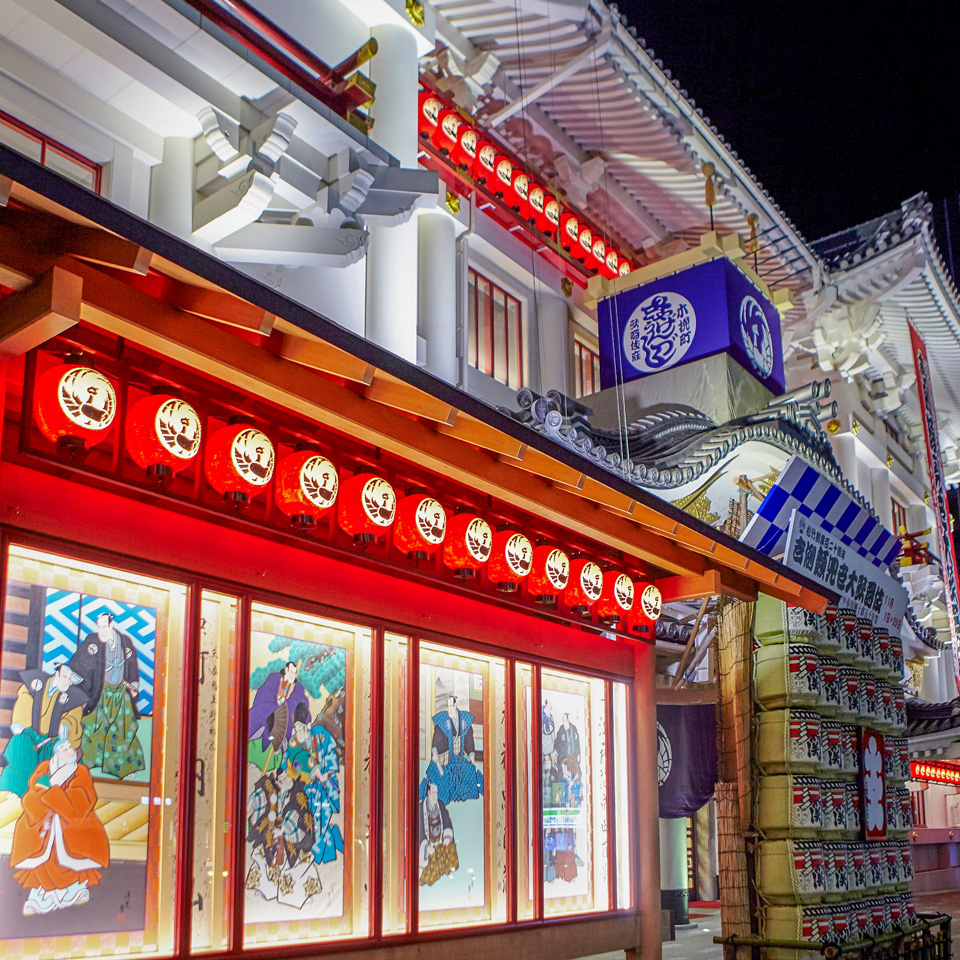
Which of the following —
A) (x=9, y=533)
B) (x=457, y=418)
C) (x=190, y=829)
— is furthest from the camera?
(x=457, y=418)

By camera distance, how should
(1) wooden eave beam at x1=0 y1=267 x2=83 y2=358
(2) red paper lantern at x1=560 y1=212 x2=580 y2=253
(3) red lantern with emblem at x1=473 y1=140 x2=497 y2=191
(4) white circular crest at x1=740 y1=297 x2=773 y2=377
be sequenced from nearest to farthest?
(1) wooden eave beam at x1=0 y1=267 x2=83 y2=358 → (3) red lantern with emblem at x1=473 y1=140 x2=497 y2=191 → (4) white circular crest at x1=740 y1=297 x2=773 y2=377 → (2) red paper lantern at x1=560 y1=212 x2=580 y2=253

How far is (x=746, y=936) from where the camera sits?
37.4 feet

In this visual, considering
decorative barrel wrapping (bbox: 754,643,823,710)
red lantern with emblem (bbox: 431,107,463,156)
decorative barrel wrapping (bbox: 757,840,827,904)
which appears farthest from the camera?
red lantern with emblem (bbox: 431,107,463,156)

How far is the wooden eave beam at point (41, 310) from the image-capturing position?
5.07m

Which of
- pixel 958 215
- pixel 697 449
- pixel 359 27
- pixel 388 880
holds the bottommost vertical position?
pixel 388 880

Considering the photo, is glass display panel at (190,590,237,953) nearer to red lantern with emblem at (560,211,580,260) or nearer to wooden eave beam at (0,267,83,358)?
wooden eave beam at (0,267,83,358)

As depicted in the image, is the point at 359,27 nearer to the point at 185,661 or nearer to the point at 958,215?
the point at 185,661

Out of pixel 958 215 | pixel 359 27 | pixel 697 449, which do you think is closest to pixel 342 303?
pixel 359 27

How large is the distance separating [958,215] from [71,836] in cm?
3197

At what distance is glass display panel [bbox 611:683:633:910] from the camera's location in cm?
1092

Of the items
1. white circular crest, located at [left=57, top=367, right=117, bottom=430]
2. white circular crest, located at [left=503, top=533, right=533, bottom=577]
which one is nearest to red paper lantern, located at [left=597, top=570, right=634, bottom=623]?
white circular crest, located at [left=503, top=533, right=533, bottom=577]

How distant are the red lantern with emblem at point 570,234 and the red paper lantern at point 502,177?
1.29 meters

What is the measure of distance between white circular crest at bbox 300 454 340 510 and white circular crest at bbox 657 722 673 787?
6563 millimetres

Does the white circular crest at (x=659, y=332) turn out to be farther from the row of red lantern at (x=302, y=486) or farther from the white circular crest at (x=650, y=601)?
the row of red lantern at (x=302, y=486)
